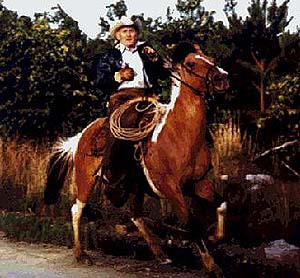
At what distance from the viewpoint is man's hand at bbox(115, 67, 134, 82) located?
7.13 meters

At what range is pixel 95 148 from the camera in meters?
7.62

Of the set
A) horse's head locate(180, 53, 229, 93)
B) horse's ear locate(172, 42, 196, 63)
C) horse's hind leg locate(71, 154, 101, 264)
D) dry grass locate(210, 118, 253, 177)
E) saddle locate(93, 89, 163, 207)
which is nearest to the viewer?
Answer: horse's head locate(180, 53, 229, 93)

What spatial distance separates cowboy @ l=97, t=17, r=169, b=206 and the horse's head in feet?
1.97

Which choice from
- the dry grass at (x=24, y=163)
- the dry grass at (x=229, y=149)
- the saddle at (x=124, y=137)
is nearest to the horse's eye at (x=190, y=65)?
the saddle at (x=124, y=137)

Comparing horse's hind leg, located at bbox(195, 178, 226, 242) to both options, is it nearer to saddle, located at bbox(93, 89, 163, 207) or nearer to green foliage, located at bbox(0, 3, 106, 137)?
saddle, located at bbox(93, 89, 163, 207)

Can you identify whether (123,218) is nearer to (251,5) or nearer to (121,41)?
(121,41)

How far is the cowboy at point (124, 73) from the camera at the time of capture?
7.20 meters

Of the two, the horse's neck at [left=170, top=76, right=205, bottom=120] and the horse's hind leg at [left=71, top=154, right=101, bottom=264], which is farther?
the horse's hind leg at [left=71, top=154, right=101, bottom=264]

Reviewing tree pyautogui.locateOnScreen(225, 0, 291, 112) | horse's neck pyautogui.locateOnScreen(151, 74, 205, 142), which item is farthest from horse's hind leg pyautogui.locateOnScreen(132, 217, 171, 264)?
tree pyautogui.locateOnScreen(225, 0, 291, 112)

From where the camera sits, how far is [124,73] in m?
7.13

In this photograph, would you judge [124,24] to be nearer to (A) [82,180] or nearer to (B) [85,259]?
(A) [82,180]

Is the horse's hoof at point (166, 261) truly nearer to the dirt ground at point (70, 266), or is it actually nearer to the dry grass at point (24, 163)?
the dirt ground at point (70, 266)

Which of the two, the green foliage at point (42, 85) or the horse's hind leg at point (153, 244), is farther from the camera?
the green foliage at point (42, 85)

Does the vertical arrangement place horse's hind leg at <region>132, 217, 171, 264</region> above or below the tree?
below
